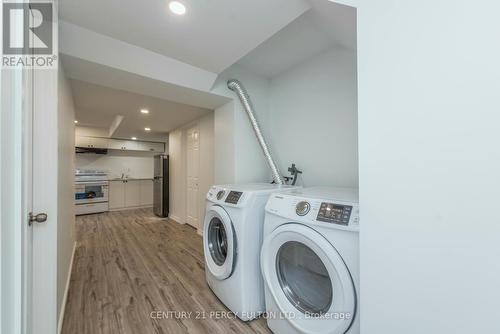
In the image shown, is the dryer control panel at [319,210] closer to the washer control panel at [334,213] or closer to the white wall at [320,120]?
the washer control panel at [334,213]

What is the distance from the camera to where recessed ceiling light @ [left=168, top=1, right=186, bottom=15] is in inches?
48.2

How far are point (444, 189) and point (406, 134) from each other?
0.72ft

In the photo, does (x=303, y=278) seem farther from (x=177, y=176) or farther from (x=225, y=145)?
(x=177, y=176)

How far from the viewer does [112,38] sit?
154 centimetres

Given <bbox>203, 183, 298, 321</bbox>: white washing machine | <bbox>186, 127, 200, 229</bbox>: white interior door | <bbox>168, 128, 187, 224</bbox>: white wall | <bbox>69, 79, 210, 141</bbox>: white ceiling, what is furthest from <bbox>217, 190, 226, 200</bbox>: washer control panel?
<bbox>168, 128, 187, 224</bbox>: white wall

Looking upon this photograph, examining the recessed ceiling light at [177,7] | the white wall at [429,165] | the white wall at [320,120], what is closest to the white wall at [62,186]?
the recessed ceiling light at [177,7]

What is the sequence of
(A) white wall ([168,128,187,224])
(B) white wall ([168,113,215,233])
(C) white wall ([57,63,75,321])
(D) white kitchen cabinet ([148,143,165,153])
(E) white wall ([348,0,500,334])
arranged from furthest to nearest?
(D) white kitchen cabinet ([148,143,165,153]) < (A) white wall ([168,128,187,224]) < (B) white wall ([168,113,215,233]) < (C) white wall ([57,63,75,321]) < (E) white wall ([348,0,500,334])

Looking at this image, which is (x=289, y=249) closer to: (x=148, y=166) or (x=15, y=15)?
(x=15, y=15)

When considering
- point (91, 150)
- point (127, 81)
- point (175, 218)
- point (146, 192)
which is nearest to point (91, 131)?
point (91, 150)

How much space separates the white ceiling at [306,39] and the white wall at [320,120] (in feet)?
0.42

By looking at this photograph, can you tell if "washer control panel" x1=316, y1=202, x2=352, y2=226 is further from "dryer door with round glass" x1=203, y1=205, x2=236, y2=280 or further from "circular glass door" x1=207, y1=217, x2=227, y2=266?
"circular glass door" x1=207, y1=217, x2=227, y2=266

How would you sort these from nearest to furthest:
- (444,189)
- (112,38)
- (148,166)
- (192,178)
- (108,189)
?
(444,189)
(112,38)
(192,178)
(108,189)
(148,166)

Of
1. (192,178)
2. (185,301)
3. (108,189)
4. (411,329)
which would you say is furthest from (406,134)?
(108,189)

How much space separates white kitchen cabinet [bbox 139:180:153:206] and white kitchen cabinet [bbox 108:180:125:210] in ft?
1.55
